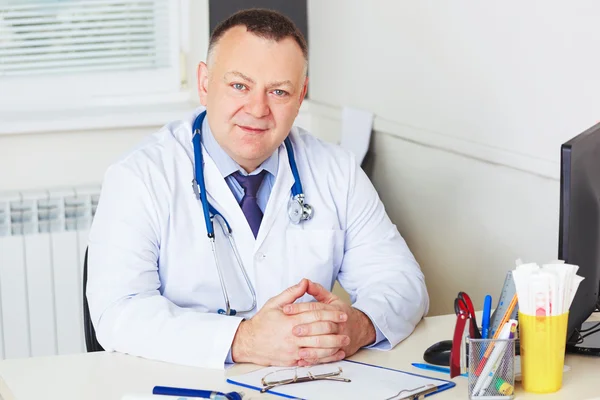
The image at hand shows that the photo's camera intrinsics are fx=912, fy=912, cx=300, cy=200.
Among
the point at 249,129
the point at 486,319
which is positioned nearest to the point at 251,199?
the point at 249,129

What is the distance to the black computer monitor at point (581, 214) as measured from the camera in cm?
144

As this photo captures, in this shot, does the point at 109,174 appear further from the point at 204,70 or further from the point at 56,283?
the point at 56,283

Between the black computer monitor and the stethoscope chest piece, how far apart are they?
64 centimetres

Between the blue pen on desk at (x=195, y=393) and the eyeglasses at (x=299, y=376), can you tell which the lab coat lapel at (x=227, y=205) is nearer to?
the eyeglasses at (x=299, y=376)

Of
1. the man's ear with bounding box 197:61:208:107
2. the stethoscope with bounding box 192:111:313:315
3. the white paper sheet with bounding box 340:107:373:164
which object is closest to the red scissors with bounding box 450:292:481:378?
the stethoscope with bounding box 192:111:313:315

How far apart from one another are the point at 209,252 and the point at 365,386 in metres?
0.57

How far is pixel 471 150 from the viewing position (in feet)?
7.72

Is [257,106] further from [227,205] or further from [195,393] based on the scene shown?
[195,393]

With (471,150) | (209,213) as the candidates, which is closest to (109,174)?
(209,213)

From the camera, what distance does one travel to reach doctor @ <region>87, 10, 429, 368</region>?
173 cm

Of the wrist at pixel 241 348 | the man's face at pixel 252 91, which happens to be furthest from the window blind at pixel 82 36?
the wrist at pixel 241 348

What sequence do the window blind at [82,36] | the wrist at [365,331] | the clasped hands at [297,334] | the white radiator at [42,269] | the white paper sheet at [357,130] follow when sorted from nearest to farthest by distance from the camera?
the clasped hands at [297,334], the wrist at [365,331], the white paper sheet at [357,130], the white radiator at [42,269], the window blind at [82,36]

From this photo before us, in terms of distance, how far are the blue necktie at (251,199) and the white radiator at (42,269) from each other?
1215 millimetres

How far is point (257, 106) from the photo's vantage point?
1899 mm
